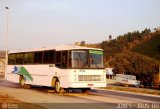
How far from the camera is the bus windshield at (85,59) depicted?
25.9 metres

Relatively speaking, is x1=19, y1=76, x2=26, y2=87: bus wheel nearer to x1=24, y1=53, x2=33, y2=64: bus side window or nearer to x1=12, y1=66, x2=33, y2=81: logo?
x1=12, y1=66, x2=33, y2=81: logo

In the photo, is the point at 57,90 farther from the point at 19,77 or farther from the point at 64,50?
the point at 19,77

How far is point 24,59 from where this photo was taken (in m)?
32.9

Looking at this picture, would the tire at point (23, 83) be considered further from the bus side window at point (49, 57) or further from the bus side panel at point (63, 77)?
the bus side panel at point (63, 77)

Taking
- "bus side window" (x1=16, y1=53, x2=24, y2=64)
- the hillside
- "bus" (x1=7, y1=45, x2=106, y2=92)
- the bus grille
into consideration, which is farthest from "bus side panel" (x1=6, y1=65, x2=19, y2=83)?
the hillside

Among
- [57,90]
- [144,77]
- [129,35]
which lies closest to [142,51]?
[144,77]

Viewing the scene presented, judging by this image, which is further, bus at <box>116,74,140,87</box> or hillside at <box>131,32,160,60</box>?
hillside at <box>131,32,160,60</box>

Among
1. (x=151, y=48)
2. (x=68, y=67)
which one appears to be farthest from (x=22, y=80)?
(x=151, y=48)

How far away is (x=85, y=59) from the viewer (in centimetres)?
2614

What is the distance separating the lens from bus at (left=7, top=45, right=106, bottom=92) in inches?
1017

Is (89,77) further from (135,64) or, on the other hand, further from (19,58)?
(135,64)

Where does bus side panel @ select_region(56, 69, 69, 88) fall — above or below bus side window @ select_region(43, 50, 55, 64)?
below

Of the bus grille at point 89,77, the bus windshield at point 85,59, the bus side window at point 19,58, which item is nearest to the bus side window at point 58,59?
the bus windshield at point 85,59

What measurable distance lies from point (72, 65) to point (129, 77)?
92.9 ft
